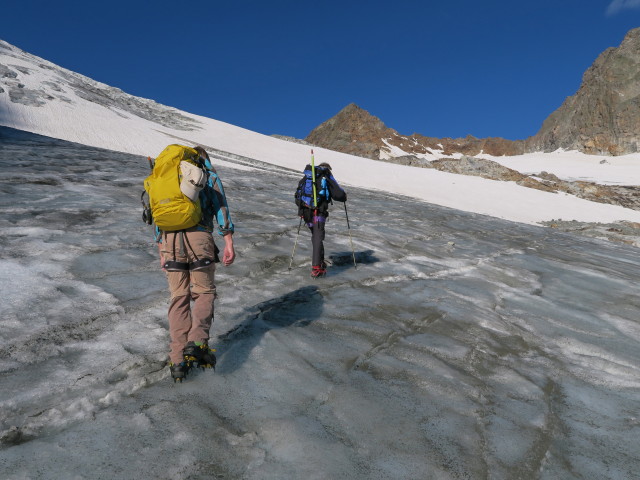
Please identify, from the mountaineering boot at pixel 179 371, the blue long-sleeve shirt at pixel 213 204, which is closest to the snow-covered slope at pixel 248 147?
the blue long-sleeve shirt at pixel 213 204

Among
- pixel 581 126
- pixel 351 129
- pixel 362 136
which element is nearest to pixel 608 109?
pixel 581 126

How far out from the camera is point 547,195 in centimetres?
2525

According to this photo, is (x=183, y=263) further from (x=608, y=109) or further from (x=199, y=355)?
(x=608, y=109)

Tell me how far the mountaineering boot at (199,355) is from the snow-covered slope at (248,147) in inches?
745

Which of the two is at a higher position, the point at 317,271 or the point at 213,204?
the point at 213,204

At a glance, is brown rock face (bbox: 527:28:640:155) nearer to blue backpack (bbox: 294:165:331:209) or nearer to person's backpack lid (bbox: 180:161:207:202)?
blue backpack (bbox: 294:165:331:209)

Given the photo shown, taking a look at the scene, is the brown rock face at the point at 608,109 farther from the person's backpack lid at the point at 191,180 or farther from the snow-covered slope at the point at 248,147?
the person's backpack lid at the point at 191,180

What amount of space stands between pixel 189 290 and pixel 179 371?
664 mm

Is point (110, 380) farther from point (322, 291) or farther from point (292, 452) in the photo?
point (322, 291)

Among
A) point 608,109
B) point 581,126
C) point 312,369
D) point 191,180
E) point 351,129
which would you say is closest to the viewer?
point 191,180

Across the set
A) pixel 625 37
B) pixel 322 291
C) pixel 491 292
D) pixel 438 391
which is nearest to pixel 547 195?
pixel 491 292

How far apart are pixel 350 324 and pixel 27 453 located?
9.99 ft

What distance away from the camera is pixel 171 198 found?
3365 millimetres

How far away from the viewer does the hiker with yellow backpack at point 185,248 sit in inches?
132
